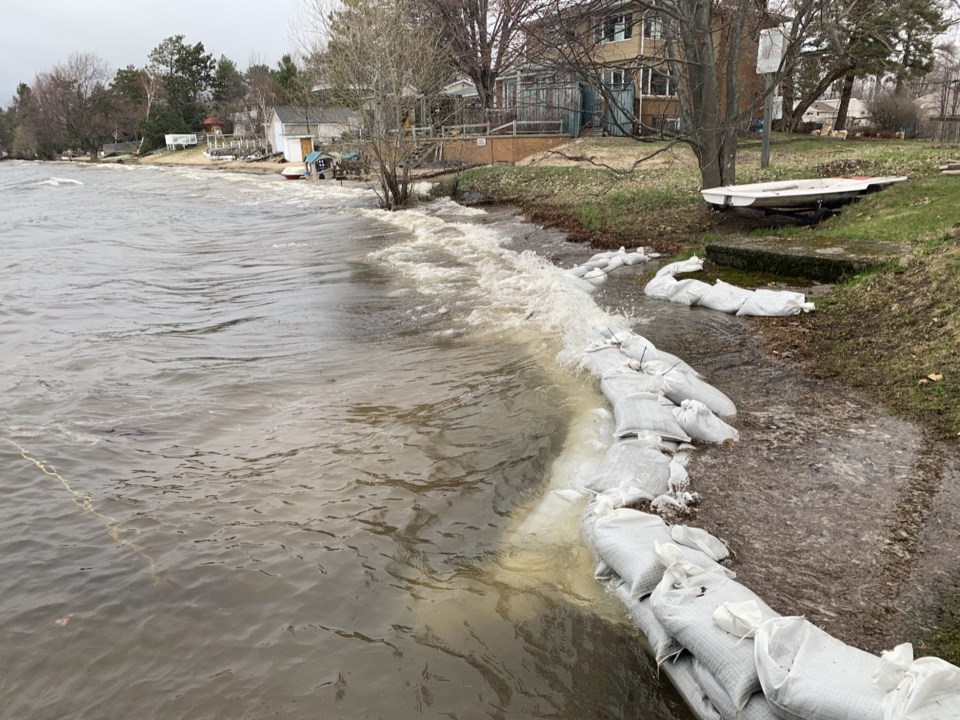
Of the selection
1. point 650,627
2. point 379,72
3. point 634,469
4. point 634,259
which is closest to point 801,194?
point 634,259

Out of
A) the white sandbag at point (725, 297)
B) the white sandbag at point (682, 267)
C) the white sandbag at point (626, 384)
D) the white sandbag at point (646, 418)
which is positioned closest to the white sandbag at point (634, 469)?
the white sandbag at point (646, 418)

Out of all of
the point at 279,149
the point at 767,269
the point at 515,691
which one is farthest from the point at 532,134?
the point at 279,149

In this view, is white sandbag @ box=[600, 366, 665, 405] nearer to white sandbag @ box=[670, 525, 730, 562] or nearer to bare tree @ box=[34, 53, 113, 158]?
white sandbag @ box=[670, 525, 730, 562]

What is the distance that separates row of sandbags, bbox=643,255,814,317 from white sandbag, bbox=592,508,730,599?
415 centimetres

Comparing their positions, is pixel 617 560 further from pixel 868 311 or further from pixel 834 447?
pixel 868 311

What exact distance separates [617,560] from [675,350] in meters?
3.50

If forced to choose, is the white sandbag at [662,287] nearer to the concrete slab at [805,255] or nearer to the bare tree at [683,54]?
the concrete slab at [805,255]

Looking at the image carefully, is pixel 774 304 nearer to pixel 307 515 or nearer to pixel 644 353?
pixel 644 353

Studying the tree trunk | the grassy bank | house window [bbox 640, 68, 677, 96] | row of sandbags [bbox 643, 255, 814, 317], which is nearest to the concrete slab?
the grassy bank

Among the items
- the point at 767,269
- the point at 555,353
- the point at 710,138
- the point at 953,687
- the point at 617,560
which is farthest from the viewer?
the point at 710,138

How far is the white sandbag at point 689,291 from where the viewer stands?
7668mm

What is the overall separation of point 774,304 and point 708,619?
498 centimetres

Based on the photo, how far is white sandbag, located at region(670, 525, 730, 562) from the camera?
3268 mm

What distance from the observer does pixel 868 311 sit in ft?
20.1
